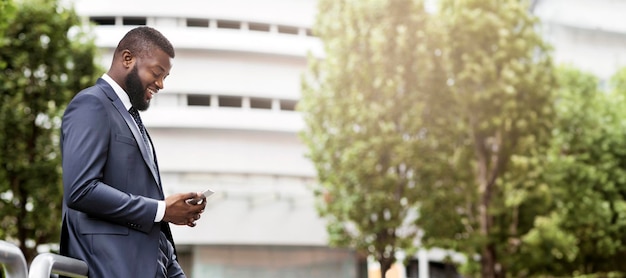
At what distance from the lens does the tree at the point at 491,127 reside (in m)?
21.5

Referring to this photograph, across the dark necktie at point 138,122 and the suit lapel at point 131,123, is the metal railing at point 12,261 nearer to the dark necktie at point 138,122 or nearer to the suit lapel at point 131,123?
the suit lapel at point 131,123

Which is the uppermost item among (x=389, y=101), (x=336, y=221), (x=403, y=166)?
(x=389, y=101)

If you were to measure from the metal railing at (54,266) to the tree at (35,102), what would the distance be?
18156 mm

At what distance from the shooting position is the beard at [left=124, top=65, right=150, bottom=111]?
2877 millimetres

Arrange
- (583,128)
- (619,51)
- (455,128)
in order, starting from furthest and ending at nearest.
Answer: (619,51) → (583,128) → (455,128)

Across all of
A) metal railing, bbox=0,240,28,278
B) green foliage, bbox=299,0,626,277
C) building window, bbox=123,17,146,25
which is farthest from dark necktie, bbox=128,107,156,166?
building window, bbox=123,17,146,25

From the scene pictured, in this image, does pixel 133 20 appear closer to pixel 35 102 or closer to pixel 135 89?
pixel 35 102

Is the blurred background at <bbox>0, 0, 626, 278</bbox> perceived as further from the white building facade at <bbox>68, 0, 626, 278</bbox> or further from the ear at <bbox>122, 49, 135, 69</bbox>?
the white building facade at <bbox>68, 0, 626, 278</bbox>

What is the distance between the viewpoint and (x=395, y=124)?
23.0m

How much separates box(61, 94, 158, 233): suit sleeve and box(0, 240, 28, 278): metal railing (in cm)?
40

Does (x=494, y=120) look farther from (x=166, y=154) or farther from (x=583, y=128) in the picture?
(x=166, y=154)

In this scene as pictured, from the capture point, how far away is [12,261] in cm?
225

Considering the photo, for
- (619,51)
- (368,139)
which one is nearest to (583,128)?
(368,139)

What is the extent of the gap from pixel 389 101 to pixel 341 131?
5.31ft
